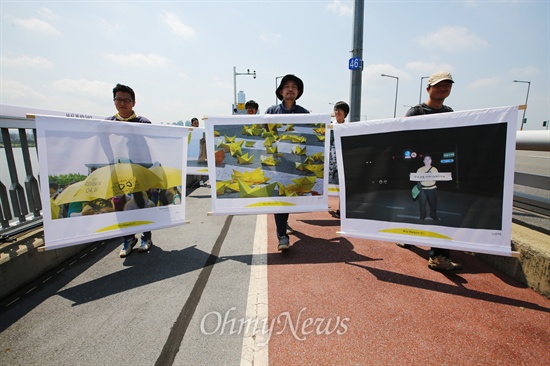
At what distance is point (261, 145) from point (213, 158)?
752mm

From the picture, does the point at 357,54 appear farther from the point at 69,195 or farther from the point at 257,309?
the point at 69,195

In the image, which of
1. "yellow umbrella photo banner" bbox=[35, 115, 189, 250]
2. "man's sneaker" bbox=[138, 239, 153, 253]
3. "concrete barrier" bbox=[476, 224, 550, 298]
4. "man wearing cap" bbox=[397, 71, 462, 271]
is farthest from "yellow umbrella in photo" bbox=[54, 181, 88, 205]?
"concrete barrier" bbox=[476, 224, 550, 298]

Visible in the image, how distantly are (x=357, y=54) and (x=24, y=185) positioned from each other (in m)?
7.95

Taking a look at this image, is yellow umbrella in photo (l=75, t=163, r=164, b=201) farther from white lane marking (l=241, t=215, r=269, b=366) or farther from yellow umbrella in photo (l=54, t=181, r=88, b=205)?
white lane marking (l=241, t=215, r=269, b=366)

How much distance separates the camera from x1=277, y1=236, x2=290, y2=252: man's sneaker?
142 inches

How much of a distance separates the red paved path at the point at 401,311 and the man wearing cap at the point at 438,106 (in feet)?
0.38

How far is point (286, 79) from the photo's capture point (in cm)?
385

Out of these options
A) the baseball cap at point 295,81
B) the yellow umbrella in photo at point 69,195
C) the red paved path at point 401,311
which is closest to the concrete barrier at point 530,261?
the red paved path at point 401,311

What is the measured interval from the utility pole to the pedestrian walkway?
205 inches

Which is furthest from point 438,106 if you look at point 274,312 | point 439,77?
point 274,312

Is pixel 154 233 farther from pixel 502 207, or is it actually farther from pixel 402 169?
pixel 502 207

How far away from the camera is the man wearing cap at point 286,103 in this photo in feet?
12.6

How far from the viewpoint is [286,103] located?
3990 millimetres

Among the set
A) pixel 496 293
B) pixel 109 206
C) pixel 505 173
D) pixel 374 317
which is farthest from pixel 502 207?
pixel 109 206
